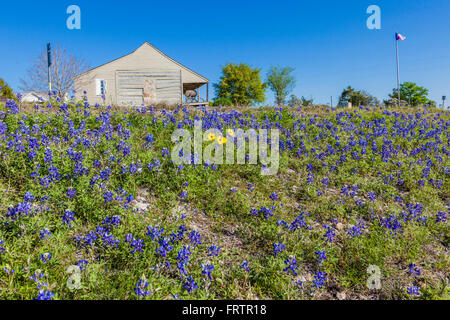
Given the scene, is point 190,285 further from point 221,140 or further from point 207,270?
point 221,140

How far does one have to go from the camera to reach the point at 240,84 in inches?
2160

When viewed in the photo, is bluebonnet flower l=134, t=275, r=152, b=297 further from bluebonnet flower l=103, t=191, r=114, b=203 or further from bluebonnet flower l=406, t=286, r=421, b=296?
bluebonnet flower l=406, t=286, r=421, b=296

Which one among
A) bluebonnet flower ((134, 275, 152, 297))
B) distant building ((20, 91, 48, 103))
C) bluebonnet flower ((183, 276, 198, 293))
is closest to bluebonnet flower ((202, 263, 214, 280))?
bluebonnet flower ((183, 276, 198, 293))

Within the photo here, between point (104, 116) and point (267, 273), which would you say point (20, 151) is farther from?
point (267, 273)

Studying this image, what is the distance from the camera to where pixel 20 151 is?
13.8ft

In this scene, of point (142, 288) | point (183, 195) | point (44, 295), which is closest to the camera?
point (44, 295)

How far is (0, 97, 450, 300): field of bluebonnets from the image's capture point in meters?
2.99

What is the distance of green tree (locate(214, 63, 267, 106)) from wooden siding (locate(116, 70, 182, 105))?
27.0 m

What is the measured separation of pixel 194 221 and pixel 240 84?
53.3 m

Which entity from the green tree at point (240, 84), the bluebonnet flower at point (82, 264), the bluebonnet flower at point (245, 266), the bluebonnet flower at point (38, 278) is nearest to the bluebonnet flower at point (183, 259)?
the bluebonnet flower at point (245, 266)

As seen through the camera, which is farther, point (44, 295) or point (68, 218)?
point (68, 218)

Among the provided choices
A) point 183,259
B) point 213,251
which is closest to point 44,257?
point 183,259

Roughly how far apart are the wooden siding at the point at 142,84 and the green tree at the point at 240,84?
88.5ft
